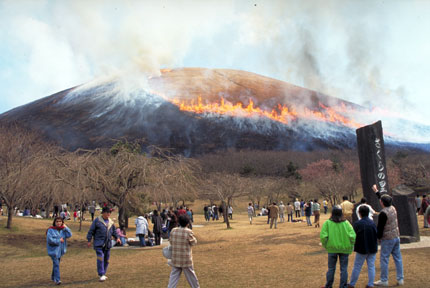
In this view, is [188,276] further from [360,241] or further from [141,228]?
[141,228]

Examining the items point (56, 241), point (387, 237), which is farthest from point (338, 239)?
point (56, 241)

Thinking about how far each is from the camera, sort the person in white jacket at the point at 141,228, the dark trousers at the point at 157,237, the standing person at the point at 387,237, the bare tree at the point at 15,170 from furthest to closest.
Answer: the bare tree at the point at 15,170 < the dark trousers at the point at 157,237 < the person in white jacket at the point at 141,228 < the standing person at the point at 387,237

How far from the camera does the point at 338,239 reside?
639 cm

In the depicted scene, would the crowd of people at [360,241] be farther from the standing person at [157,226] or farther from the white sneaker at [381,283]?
the standing person at [157,226]

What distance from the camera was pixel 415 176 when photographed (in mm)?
45031

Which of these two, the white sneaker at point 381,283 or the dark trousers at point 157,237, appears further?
the dark trousers at point 157,237

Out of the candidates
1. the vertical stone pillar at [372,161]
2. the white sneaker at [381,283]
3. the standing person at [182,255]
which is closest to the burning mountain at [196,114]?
the vertical stone pillar at [372,161]

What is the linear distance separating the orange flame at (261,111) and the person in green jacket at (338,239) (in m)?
110

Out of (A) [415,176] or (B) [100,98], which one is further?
(B) [100,98]

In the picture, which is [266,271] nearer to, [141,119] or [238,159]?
[238,159]

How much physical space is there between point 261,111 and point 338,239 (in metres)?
112

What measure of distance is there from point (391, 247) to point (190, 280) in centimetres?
362

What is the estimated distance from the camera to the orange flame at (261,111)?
116688 millimetres

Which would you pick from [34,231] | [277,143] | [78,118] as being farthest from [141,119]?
[34,231]
